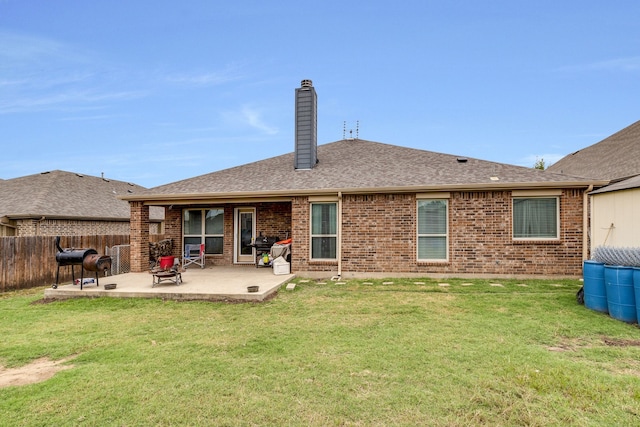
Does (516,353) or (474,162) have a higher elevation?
(474,162)

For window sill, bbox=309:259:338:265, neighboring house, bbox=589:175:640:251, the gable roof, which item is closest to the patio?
window sill, bbox=309:259:338:265

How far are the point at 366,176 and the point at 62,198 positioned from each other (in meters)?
13.7

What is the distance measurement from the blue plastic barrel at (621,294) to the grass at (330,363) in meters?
0.22

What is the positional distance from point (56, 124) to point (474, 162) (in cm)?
2192

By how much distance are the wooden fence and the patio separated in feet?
7.57

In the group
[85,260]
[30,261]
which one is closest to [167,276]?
[85,260]

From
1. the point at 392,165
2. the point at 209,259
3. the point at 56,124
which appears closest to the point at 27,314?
the point at 209,259

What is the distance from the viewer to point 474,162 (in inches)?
452

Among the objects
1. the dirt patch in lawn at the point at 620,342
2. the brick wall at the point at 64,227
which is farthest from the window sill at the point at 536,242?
the brick wall at the point at 64,227

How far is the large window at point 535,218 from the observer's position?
9.17m

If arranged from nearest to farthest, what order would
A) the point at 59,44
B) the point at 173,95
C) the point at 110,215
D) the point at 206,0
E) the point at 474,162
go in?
the point at 474,162 → the point at 206,0 → the point at 59,44 → the point at 110,215 → the point at 173,95

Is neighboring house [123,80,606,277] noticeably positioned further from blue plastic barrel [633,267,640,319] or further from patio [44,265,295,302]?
blue plastic barrel [633,267,640,319]

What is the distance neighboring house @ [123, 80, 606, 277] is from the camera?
9.12 meters

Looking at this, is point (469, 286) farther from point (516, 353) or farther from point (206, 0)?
point (206, 0)
